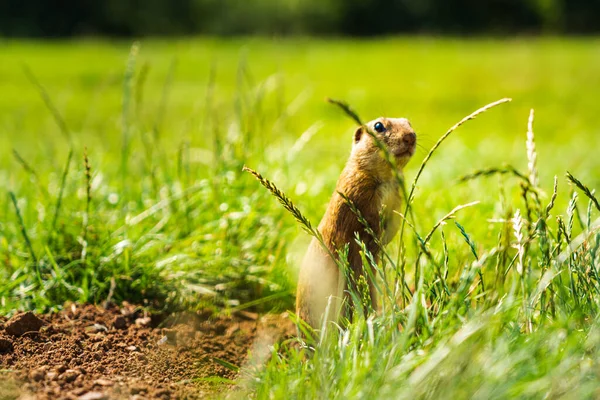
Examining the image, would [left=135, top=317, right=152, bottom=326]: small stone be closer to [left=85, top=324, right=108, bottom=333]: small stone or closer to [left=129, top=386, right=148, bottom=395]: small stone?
[left=85, top=324, right=108, bottom=333]: small stone

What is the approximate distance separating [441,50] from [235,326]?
12433 mm

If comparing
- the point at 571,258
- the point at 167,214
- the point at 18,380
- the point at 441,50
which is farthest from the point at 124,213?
the point at 441,50

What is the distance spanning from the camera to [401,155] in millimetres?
2482

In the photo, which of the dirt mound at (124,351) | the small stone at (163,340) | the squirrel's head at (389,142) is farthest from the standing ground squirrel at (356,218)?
the small stone at (163,340)

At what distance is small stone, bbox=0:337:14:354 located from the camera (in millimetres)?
2363

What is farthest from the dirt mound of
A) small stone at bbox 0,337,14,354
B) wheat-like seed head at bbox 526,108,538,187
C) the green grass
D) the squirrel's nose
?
wheat-like seed head at bbox 526,108,538,187

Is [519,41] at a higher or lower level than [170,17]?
lower

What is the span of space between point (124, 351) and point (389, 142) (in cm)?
112

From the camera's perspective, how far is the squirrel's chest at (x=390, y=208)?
2.50m

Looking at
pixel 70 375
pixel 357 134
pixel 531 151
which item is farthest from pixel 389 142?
pixel 70 375

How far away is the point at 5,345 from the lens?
237 centimetres

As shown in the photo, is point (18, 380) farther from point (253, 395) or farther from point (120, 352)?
point (253, 395)

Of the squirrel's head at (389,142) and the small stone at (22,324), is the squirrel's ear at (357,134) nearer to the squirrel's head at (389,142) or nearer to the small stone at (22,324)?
the squirrel's head at (389,142)

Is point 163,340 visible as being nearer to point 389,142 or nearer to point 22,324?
point 22,324
